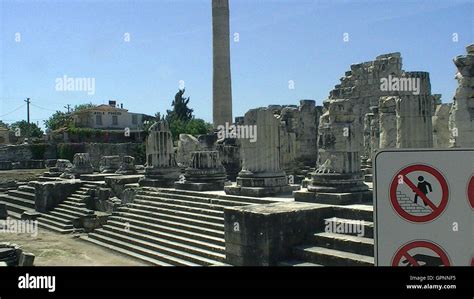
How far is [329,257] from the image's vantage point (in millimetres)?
6801

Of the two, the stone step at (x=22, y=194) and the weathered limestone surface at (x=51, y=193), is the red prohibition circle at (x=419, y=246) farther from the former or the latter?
the stone step at (x=22, y=194)

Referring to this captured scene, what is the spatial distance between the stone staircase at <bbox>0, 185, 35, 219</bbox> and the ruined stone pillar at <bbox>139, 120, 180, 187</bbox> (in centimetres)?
604

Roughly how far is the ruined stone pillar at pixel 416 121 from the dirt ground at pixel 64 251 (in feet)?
20.3

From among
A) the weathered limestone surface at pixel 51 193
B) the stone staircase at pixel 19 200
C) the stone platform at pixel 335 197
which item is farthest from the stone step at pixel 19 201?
the stone platform at pixel 335 197

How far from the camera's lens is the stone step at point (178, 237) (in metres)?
9.10

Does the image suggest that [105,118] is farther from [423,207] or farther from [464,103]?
[423,207]

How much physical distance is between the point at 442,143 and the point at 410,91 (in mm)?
5901

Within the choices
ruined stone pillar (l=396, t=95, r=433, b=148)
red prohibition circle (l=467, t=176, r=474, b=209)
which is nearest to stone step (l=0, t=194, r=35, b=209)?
ruined stone pillar (l=396, t=95, r=433, b=148)

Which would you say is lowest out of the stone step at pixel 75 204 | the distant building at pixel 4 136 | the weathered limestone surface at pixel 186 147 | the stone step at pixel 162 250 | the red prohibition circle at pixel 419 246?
the stone step at pixel 162 250

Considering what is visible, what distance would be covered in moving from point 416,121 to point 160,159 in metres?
8.57

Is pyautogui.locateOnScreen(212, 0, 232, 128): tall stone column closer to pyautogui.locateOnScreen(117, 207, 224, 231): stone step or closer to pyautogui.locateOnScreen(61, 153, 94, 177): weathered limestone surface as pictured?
pyautogui.locateOnScreen(61, 153, 94, 177): weathered limestone surface

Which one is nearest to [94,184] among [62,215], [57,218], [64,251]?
[62,215]
